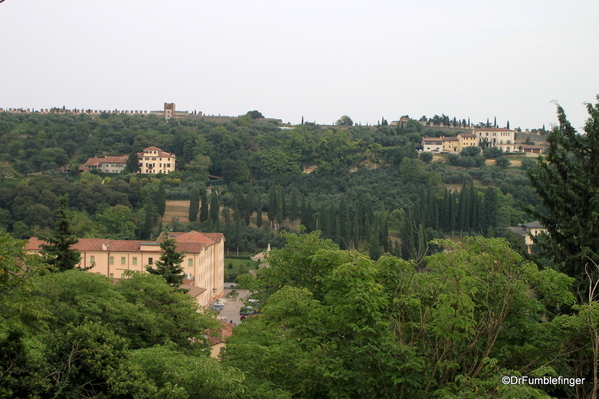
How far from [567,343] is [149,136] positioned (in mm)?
84030

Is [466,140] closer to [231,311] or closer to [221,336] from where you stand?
[231,311]

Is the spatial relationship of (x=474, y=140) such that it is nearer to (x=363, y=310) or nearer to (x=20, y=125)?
(x=20, y=125)

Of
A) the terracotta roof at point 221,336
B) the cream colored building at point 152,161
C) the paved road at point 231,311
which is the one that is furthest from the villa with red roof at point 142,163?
the terracotta roof at point 221,336

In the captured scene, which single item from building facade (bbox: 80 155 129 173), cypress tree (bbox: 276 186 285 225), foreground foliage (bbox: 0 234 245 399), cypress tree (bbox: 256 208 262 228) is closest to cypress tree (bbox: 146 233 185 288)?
foreground foliage (bbox: 0 234 245 399)

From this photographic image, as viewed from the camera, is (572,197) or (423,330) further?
(572,197)

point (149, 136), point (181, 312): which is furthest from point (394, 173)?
point (181, 312)

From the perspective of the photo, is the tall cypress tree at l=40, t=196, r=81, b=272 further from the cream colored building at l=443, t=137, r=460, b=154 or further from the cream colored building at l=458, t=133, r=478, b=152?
the cream colored building at l=458, t=133, r=478, b=152

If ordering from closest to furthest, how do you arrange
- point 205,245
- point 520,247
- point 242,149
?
point 520,247 < point 205,245 < point 242,149

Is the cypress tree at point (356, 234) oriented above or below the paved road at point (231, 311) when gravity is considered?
above

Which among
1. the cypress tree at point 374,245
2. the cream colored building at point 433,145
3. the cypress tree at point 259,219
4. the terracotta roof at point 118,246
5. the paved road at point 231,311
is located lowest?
the paved road at point 231,311

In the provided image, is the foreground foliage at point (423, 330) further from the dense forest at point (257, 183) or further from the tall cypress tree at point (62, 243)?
the dense forest at point (257, 183)

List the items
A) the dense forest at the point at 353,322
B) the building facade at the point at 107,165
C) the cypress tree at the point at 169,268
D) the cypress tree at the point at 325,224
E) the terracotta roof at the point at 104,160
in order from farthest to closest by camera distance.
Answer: the terracotta roof at the point at 104,160 → the building facade at the point at 107,165 → the cypress tree at the point at 325,224 → the cypress tree at the point at 169,268 → the dense forest at the point at 353,322

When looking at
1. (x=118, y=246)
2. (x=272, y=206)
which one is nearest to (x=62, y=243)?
(x=118, y=246)

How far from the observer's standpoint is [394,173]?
267 feet
